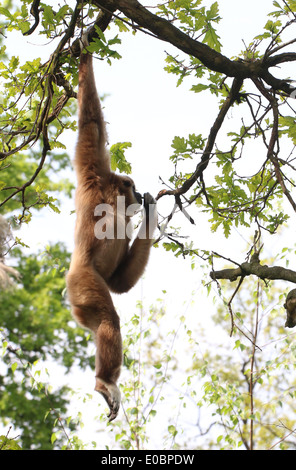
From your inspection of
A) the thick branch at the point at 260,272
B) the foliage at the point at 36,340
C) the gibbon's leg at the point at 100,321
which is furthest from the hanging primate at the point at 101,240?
the foliage at the point at 36,340

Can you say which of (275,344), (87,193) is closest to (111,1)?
(87,193)

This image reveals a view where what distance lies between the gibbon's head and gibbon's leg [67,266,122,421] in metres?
0.86

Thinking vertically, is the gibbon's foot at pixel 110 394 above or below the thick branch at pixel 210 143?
below

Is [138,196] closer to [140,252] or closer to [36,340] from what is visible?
[140,252]

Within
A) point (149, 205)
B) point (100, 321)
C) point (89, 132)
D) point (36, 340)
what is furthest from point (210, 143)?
point (36, 340)

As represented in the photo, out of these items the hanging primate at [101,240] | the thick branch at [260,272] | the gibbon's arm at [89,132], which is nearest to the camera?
the thick branch at [260,272]

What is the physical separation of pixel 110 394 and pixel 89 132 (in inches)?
88.7

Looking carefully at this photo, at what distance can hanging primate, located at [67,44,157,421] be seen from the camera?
3943 mm

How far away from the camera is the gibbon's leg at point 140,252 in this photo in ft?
15.7

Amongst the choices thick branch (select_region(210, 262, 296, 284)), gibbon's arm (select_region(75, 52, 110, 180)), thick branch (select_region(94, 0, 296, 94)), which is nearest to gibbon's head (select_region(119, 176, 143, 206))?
gibbon's arm (select_region(75, 52, 110, 180))

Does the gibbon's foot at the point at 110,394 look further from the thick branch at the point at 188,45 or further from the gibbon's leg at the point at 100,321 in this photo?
the thick branch at the point at 188,45

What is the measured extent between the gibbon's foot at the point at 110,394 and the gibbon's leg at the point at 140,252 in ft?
4.01

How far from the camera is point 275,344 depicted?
6.73 meters

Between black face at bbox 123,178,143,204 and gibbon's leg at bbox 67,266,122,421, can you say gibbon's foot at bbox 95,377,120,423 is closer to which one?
gibbon's leg at bbox 67,266,122,421
